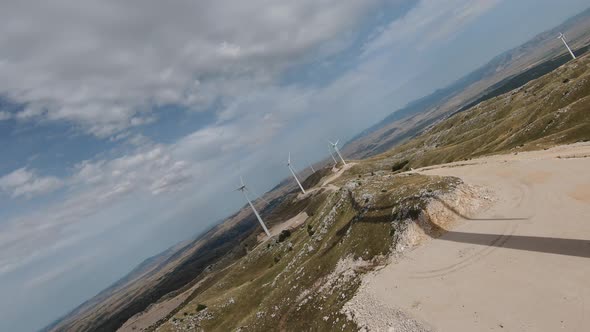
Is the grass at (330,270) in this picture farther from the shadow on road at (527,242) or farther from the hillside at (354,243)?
the shadow on road at (527,242)

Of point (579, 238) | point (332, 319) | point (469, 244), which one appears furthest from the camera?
point (332, 319)

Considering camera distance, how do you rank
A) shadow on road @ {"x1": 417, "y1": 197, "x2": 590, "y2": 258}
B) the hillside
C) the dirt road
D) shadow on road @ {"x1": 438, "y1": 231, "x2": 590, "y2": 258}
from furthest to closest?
the hillside
shadow on road @ {"x1": 417, "y1": 197, "x2": 590, "y2": 258}
shadow on road @ {"x1": 438, "y1": 231, "x2": 590, "y2": 258}
the dirt road

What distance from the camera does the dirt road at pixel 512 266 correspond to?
29984 millimetres

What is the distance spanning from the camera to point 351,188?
95.3 m

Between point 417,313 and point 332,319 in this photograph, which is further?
point 332,319

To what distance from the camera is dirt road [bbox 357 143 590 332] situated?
29984mm

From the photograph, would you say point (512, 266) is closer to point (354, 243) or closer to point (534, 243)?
point (534, 243)

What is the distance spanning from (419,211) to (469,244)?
11.7 m

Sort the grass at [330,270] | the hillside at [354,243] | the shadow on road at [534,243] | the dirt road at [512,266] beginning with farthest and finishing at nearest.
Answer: the grass at [330,270] < the hillside at [354,243] < the shadow on road at [534,243] < the dirt road at [512,266]

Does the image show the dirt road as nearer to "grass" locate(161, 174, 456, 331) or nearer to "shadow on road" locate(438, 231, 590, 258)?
"shadow on road" locate(438, 231, 590, 258)

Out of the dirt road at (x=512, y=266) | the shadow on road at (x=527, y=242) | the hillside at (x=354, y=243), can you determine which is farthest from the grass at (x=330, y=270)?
the shadow on road at (x=527, y=242)

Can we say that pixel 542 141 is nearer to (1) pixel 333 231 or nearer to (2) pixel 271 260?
(1) pixel 333 231

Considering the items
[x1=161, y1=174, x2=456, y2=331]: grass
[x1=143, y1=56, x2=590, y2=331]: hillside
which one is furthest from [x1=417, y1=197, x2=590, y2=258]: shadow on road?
[x1=161, y1=174, x2=456, y2=331]: grass

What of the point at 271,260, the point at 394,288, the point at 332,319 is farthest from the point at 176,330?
the point at 394,288
